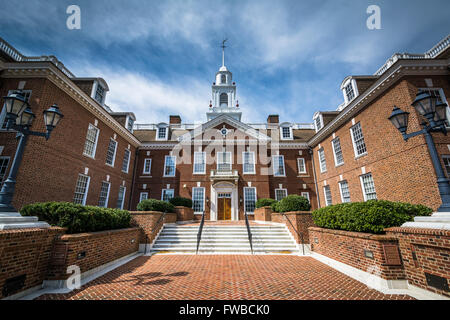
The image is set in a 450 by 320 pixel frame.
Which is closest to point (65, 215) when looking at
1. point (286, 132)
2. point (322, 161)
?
point (322, 161)

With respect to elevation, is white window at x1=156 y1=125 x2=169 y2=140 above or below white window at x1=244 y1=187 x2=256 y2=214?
above

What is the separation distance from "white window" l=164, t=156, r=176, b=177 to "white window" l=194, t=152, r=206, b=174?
8.21 ft

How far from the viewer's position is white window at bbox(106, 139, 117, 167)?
50.4ft

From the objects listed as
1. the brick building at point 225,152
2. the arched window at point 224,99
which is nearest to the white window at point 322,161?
the brick building at point 225,152

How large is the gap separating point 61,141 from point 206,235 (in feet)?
33.3

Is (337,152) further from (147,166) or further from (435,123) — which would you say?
(147,166)

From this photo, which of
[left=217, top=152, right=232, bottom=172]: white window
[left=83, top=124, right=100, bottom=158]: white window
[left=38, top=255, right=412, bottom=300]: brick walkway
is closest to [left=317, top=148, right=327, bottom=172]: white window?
[left=217, top=152, right=232, bottom=172]: white window

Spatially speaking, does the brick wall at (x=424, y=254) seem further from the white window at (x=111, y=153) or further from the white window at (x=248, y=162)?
the white window at (x=111, y=153)

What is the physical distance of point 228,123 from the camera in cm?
1988

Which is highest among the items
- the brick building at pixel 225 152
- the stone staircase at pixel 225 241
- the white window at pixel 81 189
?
the brick building at pixel 225 152

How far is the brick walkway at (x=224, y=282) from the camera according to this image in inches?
161

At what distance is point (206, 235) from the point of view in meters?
10.4

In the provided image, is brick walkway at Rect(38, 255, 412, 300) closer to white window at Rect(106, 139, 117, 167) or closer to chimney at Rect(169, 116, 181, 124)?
white window at Rect(106, 139, 117, 167)

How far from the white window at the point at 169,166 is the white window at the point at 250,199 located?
802 centimetres
